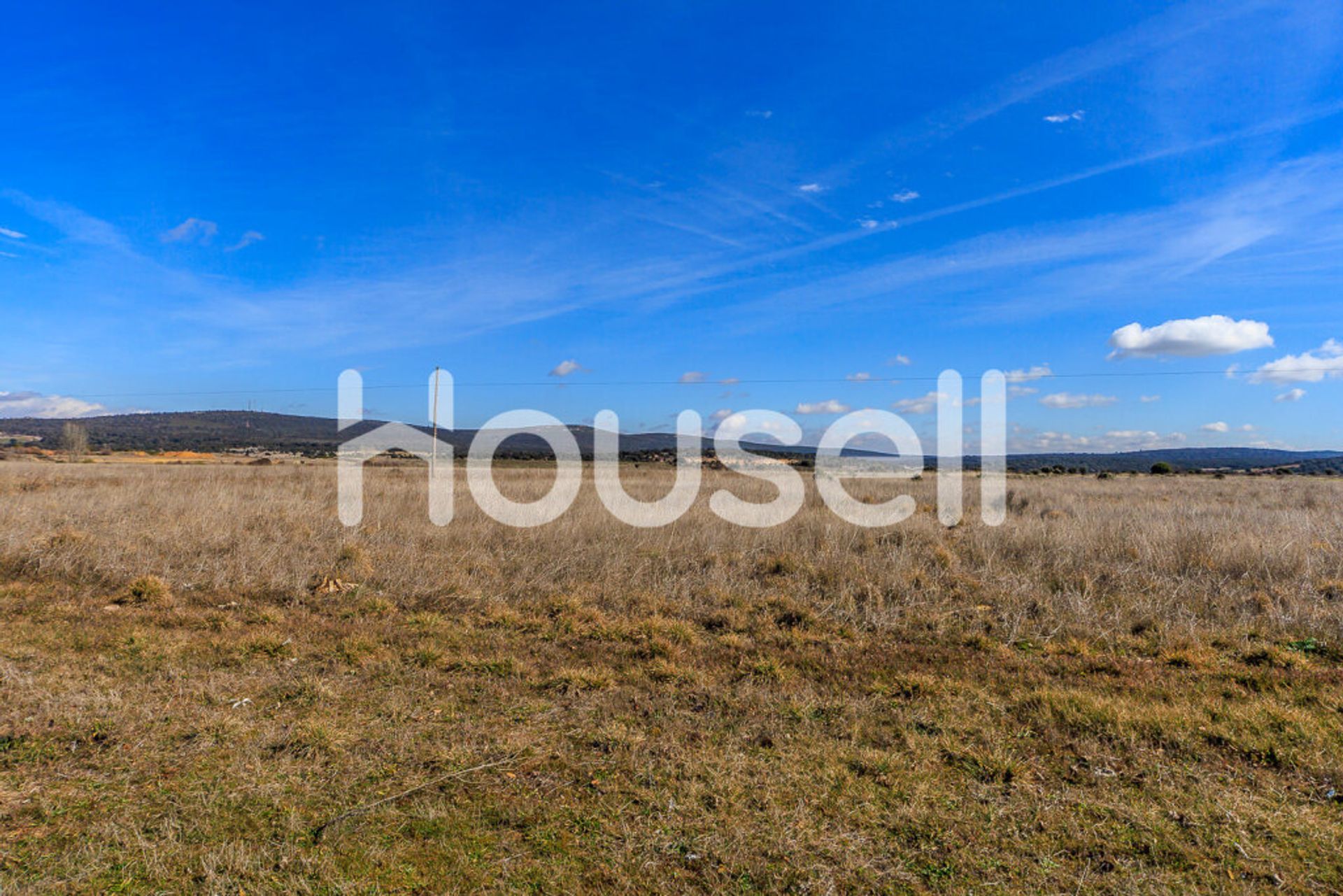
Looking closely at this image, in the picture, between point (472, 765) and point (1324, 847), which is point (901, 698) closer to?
point (1324, 847)

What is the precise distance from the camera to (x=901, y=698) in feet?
17.6

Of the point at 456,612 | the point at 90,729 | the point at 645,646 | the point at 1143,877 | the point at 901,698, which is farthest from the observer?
the point at 456,612

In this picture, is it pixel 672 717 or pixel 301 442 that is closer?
pixel 672 717

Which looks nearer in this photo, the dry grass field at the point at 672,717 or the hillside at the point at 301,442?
the dry grass field at the point at 672,717

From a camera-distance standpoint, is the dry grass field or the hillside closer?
the dry grass field

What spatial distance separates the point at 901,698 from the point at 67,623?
8896 millimetres

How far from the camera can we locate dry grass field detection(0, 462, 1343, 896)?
3166 millimetres

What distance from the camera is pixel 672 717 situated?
4.91 m

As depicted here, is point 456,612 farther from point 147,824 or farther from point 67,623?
point 147,824

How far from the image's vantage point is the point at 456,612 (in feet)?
26.8

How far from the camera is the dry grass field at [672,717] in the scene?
317 cm

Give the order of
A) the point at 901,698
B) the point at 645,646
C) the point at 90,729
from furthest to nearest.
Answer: the point at 645,646, the point at 901,698, the point at 90,729

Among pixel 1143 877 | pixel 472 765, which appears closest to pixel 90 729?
pixel 472 765

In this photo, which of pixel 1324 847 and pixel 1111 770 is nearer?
pixel 1324 847
